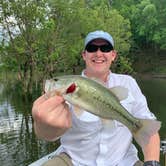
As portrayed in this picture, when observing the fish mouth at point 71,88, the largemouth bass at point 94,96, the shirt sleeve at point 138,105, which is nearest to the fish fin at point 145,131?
the largemouth bass at point 94,96

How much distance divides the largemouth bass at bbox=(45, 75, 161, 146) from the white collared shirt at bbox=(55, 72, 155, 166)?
593 millimetres

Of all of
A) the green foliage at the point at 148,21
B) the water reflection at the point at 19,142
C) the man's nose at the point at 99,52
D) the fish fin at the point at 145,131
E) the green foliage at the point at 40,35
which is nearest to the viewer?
the fish fin at the point at 145,131

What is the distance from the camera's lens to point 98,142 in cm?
448

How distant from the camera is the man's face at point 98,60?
181 inches

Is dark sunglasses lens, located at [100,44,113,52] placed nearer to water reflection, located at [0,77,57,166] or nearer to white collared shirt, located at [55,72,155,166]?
white collared shirt, located at [55,72,155,166]

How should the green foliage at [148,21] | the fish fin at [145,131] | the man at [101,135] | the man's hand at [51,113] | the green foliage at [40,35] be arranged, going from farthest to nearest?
the green foliage at [148,21] < the green foliage at [40,35] < the man at [101,135] < the fish fin at [145,131] < the man's hand at [51,113]

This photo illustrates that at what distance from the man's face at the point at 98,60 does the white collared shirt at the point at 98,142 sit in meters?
0.39

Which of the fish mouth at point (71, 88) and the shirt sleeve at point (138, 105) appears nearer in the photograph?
the fish mouth at point (71, 88)

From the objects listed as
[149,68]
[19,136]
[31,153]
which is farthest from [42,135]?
[149,68]

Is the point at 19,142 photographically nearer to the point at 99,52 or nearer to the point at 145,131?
the point at 99,52

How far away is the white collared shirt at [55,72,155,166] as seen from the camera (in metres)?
4.46

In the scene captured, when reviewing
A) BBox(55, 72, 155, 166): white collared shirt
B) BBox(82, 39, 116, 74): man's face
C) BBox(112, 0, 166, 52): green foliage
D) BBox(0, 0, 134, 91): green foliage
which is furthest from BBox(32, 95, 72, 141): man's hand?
BBox(112, 0, 166, 52): green foliage

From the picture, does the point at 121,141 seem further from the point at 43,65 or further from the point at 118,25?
the point at 118,25

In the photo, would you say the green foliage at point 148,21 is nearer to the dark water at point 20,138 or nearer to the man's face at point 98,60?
the dark water at point 20,138
